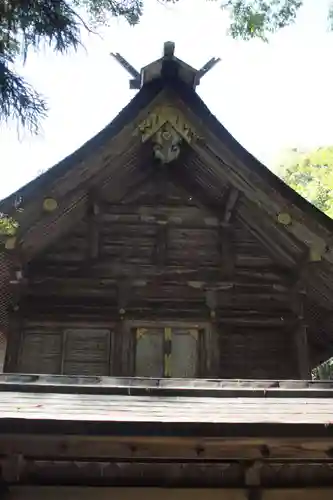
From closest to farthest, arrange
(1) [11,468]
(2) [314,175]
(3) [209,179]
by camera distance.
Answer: (1) [11,468] < (3) [209,179] < (2) [314,175]

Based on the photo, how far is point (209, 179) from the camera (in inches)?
325

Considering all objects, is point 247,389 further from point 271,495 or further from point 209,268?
point 209,268

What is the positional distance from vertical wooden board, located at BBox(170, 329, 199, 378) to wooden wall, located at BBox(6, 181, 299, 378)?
0.37 feet

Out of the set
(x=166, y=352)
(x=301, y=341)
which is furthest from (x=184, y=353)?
(x=301, y=341)

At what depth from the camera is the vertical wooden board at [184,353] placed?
7.62 meters

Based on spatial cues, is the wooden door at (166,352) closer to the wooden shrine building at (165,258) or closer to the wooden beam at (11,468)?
the wooden shrine building at (165,258)

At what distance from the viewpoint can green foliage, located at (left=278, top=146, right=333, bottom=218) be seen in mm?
21062

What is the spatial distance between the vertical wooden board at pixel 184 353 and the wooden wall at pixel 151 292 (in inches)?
4.4

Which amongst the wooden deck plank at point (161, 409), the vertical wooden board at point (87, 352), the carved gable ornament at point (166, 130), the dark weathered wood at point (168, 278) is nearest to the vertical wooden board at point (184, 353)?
the dark weathered wood at point (168, 278)

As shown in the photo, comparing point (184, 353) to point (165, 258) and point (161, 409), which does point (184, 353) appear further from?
point (161, 409)

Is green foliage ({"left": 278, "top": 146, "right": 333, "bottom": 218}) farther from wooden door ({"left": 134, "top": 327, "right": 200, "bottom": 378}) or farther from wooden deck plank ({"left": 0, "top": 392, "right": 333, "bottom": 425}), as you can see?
wooden deck plank ({"left": 0, "top": 392, "right": 333, "bottom": 425})

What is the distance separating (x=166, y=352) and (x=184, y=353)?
0.24 meters

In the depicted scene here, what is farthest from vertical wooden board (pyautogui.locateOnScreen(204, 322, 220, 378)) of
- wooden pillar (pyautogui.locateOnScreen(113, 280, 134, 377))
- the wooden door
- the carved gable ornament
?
the carved gable ornament

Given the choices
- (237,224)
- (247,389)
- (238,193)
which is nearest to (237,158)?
(238,193)
